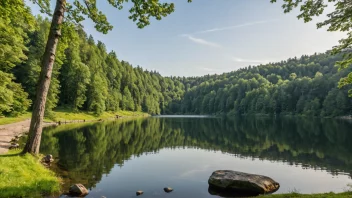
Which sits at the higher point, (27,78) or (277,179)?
(27,78)

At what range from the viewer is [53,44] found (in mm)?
16422

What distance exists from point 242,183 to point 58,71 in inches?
3319

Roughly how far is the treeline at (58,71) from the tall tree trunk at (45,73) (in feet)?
2.09

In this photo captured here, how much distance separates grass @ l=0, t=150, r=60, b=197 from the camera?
1515cm

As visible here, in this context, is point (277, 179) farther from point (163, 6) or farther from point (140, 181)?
point (163, 6)

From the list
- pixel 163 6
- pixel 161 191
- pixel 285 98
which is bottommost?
pixel 161 191

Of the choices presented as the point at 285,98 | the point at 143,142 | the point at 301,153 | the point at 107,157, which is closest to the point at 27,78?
the point at 143,142

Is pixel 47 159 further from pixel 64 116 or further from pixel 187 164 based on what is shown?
pixel 64 116

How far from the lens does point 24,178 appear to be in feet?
56.3

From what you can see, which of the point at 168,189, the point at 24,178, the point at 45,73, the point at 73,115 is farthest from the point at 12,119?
the point at 168,189

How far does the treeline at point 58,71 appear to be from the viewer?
19147 mm

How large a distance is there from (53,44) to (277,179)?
70.7ft

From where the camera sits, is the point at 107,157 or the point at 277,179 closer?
the point at 277,179

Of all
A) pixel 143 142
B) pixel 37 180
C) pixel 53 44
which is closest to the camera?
pixel 53 44
